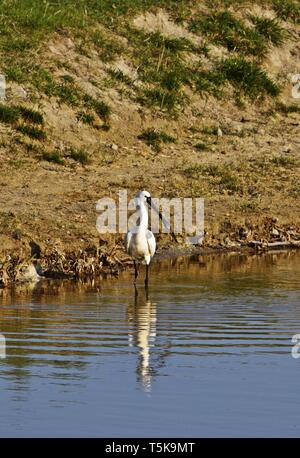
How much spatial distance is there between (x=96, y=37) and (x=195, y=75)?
179 centimetres

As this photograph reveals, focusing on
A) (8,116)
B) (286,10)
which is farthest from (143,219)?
(286,10)

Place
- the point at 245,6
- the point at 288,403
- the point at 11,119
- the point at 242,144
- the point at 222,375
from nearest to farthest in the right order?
1. the point at 288,403
2. the point at 222,375
3. the point at 11,119
4. the point at 242,144
5. the point at 245,6

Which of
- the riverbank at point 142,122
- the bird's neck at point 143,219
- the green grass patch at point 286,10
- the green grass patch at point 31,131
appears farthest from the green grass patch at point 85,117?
the green grass patch at point 286,10

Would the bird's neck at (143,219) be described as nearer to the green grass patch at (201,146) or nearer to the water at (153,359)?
the water at (153,359)

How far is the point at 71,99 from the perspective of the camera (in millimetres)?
20250

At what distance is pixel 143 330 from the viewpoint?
38.9ft

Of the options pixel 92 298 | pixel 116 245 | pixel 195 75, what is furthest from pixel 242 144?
pixel 92 298

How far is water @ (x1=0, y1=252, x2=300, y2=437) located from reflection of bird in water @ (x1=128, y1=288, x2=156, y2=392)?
1cm

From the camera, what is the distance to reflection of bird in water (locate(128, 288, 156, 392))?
1034cm

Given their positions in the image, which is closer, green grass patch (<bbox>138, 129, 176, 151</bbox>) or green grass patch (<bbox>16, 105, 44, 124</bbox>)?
green grass patch (<bbox>16, 105, 44, 124</bbox>)

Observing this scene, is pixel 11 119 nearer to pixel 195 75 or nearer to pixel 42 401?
pixel 195 75

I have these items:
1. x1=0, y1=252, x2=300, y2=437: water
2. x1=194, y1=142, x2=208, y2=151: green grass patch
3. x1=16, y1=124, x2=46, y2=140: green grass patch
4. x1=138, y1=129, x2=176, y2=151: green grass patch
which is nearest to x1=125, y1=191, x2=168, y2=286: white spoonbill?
x1=0, y1=252, x2=300, y2=437: water

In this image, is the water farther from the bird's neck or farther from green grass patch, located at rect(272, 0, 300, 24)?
green grass patch, located at rect(272, 0, 300, 24)

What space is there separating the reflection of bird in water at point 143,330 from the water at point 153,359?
0.01 meters
